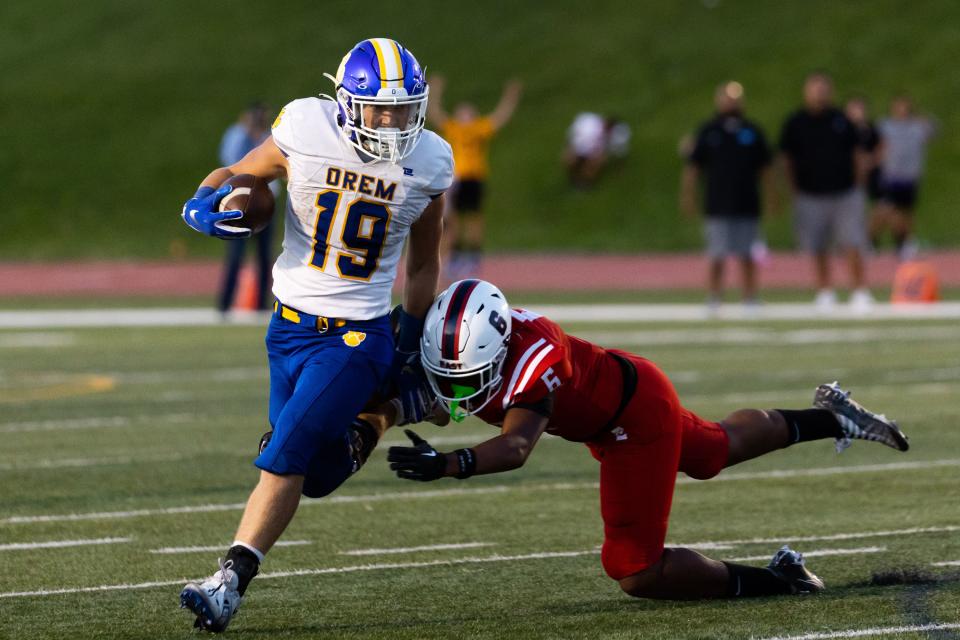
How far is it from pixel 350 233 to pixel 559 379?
0.87 m

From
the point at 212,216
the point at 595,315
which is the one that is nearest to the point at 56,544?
the point at 212,216

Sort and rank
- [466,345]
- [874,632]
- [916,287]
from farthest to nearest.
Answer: [916,287] → [466,345] → [874,632]

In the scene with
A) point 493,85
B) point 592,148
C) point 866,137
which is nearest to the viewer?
point 866,137

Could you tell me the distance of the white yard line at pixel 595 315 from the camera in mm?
16453

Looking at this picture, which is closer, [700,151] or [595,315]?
[595,315]

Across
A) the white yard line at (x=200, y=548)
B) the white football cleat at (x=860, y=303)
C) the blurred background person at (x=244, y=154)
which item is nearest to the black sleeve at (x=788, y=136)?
the white football cleat at (x=860, y=303)

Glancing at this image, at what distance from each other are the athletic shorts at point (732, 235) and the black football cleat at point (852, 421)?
34.5 feet

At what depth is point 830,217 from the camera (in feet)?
56.0

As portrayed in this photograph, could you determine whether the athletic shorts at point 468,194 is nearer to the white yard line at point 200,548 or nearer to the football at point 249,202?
the white yard line at point 200,548

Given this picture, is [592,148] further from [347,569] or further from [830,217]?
[347,569]

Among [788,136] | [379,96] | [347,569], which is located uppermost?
[379,96]

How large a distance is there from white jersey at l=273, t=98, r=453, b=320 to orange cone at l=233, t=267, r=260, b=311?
1215 centimetres

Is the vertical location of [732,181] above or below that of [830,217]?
above

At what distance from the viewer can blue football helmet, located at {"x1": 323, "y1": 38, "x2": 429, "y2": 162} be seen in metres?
5.50
